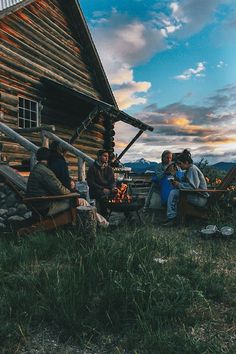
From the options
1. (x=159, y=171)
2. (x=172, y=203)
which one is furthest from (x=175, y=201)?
(x=159, y=171)

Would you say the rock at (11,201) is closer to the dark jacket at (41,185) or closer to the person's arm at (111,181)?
the dark jacket at (41,185)

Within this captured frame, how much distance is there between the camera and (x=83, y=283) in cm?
341

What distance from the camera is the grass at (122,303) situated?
9.41 ft

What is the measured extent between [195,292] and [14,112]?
8.88 meters

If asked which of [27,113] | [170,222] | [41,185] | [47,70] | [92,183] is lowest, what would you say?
[170,222]

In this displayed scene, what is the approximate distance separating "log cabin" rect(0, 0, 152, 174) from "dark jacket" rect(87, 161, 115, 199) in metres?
1.57

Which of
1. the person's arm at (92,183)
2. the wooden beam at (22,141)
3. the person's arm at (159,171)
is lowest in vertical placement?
the person's arm at (92,183)

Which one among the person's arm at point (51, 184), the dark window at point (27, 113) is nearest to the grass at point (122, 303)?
the person's arm at point (51, 184)

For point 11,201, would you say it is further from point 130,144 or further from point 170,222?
point 130,144

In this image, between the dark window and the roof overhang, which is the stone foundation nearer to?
the dark window

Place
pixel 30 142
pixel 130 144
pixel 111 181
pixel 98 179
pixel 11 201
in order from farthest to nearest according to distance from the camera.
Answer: pixel 130 144 → pixel 111 181 → pixel 98 179 → pixel 30 142 → pixel 11 201

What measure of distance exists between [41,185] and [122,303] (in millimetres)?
3089

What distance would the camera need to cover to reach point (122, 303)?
323 centimetres

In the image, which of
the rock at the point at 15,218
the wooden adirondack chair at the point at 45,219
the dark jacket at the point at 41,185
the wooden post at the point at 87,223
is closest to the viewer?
the wooden post at the point at 87,223
